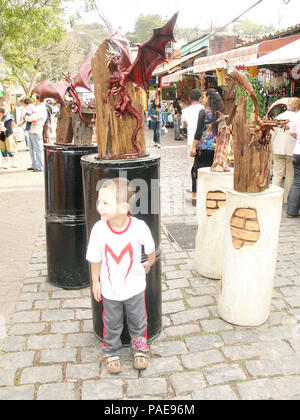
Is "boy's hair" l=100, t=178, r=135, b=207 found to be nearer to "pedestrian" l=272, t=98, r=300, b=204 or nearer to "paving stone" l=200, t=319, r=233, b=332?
"paving stone" l=200, t=319, r=233, b=332

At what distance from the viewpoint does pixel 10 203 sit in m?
8.12

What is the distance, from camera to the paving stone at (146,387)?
2.71 meters

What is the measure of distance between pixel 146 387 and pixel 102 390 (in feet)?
0.99

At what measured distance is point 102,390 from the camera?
275 centimetres

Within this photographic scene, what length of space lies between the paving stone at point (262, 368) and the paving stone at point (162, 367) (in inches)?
20.3

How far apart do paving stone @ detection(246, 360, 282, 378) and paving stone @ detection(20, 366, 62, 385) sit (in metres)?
1.39

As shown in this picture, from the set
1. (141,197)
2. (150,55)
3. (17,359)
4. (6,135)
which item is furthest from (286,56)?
(6,135)

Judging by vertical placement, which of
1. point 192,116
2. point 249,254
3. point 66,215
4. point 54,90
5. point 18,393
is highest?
point 54,90

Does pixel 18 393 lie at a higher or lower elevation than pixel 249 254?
lower

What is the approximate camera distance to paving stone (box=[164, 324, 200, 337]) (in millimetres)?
3451

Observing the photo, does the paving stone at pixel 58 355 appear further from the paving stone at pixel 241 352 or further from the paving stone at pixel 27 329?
the paving stone at pixel 241 352

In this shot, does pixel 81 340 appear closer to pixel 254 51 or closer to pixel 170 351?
pixel 170 351

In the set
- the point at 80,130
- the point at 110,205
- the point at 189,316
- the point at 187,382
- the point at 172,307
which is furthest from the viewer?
the point at 80,130

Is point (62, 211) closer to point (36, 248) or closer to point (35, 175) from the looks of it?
point (36, 248)
